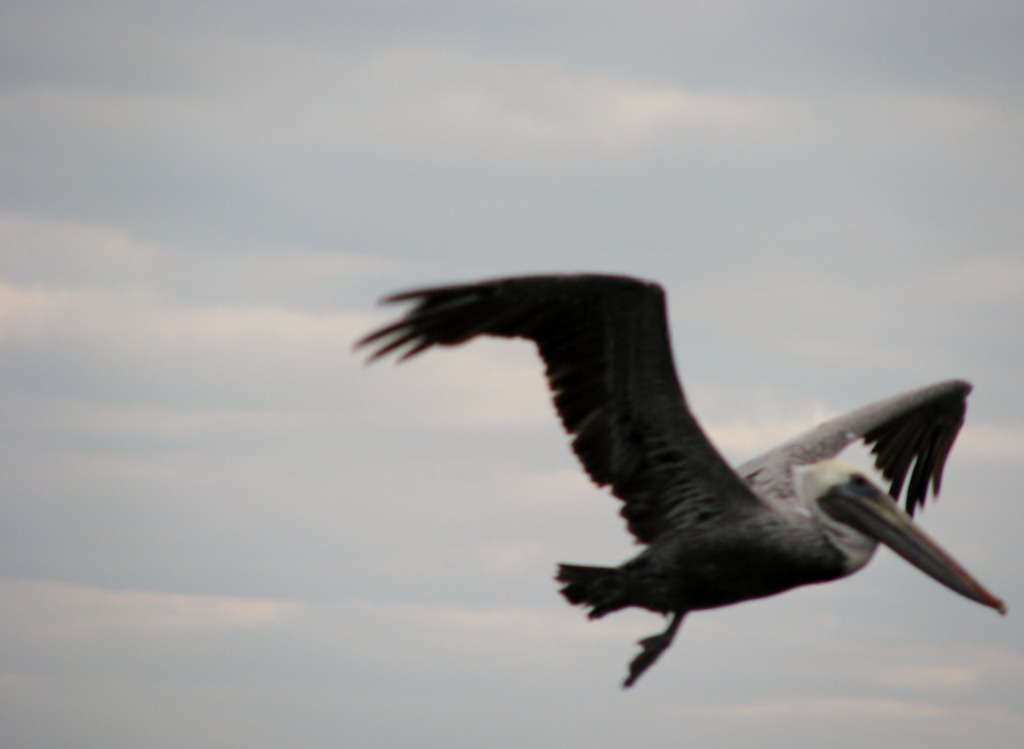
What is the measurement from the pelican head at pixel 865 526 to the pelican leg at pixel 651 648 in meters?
1.43

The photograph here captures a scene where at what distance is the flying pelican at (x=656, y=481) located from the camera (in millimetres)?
10562

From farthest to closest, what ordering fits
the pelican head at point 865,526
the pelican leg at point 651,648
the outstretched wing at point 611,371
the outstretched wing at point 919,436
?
1. the outstretched wing at point 919,436
2. the pelican head at point 865,526
3. the pelican leg at point 651,648
4. the outstretched wing at point 611,371

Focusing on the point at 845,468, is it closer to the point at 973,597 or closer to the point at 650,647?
the point at 973,597

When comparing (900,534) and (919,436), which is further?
(919,436)

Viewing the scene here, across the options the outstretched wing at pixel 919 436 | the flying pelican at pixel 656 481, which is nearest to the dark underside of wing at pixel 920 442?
the outstretched wing at pixel 919 436

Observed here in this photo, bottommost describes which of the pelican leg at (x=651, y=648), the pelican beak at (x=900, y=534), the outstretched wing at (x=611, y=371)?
the pelican leg at (x=651, y=648)

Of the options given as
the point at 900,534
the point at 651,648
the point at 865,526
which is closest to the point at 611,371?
the point at 651,648

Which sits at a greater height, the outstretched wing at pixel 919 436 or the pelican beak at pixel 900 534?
the outstretched wing at pixel 919 436

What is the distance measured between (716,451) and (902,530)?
2041 millimetres

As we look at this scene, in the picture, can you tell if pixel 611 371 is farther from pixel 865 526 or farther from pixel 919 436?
pixel 919 436

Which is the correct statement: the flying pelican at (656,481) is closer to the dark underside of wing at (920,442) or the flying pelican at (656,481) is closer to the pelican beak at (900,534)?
the pelican beak at (900,534)

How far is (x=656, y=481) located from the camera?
38.6ft

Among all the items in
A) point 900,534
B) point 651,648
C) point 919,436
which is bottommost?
point 651,648

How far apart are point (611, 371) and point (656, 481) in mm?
1116
